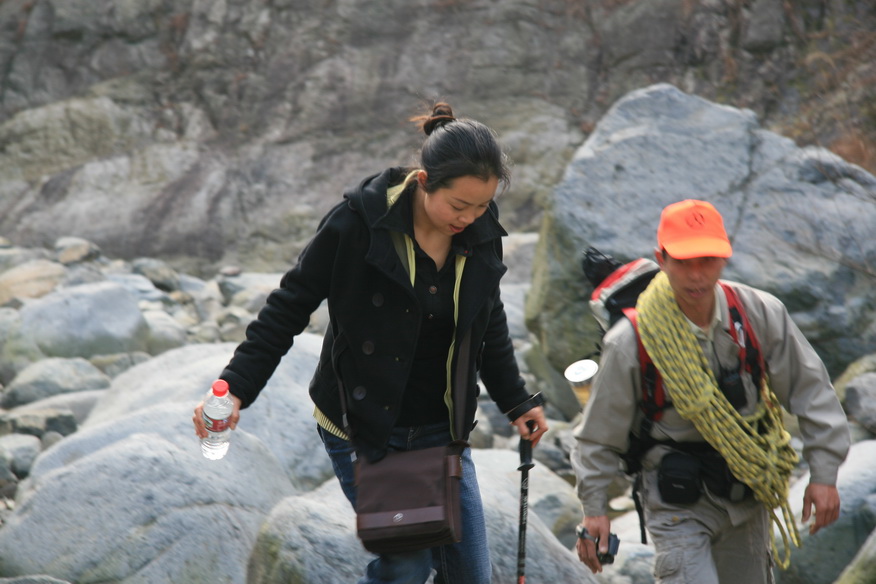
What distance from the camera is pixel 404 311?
276 centimetres

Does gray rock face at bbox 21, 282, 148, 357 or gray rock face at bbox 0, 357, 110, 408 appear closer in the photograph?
gray rock face at bbox 0, 357, 110, 408

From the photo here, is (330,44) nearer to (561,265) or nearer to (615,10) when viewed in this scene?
(615,10)

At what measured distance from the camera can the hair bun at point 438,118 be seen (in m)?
2.94

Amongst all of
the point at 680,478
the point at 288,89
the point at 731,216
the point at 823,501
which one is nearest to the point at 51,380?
the point at 731,216

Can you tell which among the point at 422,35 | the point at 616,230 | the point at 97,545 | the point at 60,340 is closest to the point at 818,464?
the point at 97,545

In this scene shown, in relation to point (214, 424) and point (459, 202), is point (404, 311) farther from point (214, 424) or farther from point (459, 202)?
point (214, 424)

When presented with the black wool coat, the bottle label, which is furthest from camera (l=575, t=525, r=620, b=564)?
the bottle label

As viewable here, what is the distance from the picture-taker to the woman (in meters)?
2.75

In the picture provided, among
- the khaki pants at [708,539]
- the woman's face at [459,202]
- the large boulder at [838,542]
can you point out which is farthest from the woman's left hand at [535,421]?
the large boulder at [838,542]

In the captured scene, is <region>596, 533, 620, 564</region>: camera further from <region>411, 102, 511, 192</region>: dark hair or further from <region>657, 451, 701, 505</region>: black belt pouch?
<region>411, 102, 511, 192</region>: dark hair

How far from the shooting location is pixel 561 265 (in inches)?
288

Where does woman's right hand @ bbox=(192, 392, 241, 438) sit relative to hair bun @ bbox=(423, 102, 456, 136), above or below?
below

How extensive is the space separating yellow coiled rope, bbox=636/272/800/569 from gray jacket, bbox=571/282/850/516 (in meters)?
0.06

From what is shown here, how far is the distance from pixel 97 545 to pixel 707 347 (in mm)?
2480
